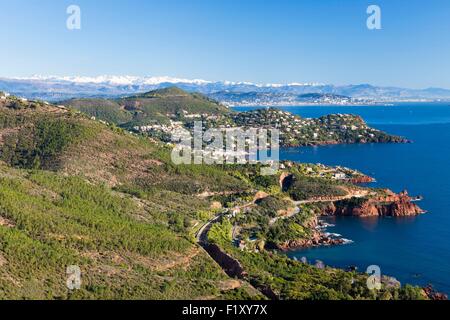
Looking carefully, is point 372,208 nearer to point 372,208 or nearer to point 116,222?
point 372,208

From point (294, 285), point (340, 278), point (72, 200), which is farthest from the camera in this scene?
point (72, 200)

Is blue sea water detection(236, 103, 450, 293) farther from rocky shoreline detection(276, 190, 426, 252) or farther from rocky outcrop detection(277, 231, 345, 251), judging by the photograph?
rocky shoreline detection(276, 190, 426, 252)

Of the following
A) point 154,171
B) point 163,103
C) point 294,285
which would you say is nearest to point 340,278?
point 294,285

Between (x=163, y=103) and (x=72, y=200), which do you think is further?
(x=163, y=103)

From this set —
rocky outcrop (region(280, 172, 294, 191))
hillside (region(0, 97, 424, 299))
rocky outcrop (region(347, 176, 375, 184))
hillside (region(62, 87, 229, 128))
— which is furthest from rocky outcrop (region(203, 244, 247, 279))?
hillside (region(62, 87, 229, 128))

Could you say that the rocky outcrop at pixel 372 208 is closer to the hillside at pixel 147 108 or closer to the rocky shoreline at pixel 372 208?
the rocky shoreline at pixel 372 208

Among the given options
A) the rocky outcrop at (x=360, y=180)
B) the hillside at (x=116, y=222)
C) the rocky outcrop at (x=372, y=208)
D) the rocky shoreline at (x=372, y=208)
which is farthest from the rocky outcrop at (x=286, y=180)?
the rocky outcrop at (x=360, y=180)

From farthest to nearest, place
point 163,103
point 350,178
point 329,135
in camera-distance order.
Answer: point 163,103 < point 329,135 < point 350,178
